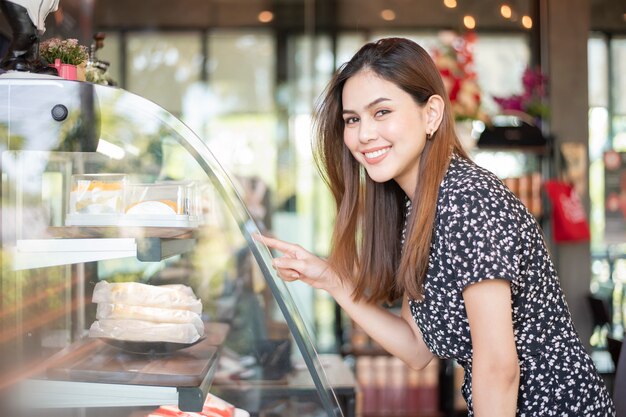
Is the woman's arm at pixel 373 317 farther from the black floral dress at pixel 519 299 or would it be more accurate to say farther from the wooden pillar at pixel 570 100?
the wooden pillar at pixel 570 100

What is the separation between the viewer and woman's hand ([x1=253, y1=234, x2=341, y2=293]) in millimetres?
1716

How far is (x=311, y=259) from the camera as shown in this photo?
177cm

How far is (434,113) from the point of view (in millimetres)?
1614

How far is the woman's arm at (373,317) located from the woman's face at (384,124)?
29 centimetres

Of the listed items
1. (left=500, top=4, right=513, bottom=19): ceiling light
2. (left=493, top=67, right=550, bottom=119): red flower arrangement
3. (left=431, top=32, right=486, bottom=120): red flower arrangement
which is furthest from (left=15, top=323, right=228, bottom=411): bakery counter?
(left=500, top=4, right=513, bottom=19): ceiling light

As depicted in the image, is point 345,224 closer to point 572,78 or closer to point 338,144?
point 338,144

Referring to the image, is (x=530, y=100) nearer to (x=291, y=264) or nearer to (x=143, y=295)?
(x=291, y=264)

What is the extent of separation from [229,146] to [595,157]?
2.62 m

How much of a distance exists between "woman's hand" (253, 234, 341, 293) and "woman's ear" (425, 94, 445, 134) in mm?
403

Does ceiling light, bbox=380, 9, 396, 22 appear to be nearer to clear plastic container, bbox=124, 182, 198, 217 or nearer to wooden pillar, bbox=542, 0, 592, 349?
wooden pillar, bbox=542, 0, 592, 349

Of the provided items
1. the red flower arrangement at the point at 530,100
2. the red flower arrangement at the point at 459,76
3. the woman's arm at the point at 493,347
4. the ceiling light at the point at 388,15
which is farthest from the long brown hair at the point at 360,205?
the ceiling light at the point at 388,15

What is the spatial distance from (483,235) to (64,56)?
864 mm

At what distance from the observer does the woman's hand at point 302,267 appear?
1.72 metres

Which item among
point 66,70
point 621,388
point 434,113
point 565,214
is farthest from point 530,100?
point 66,70
